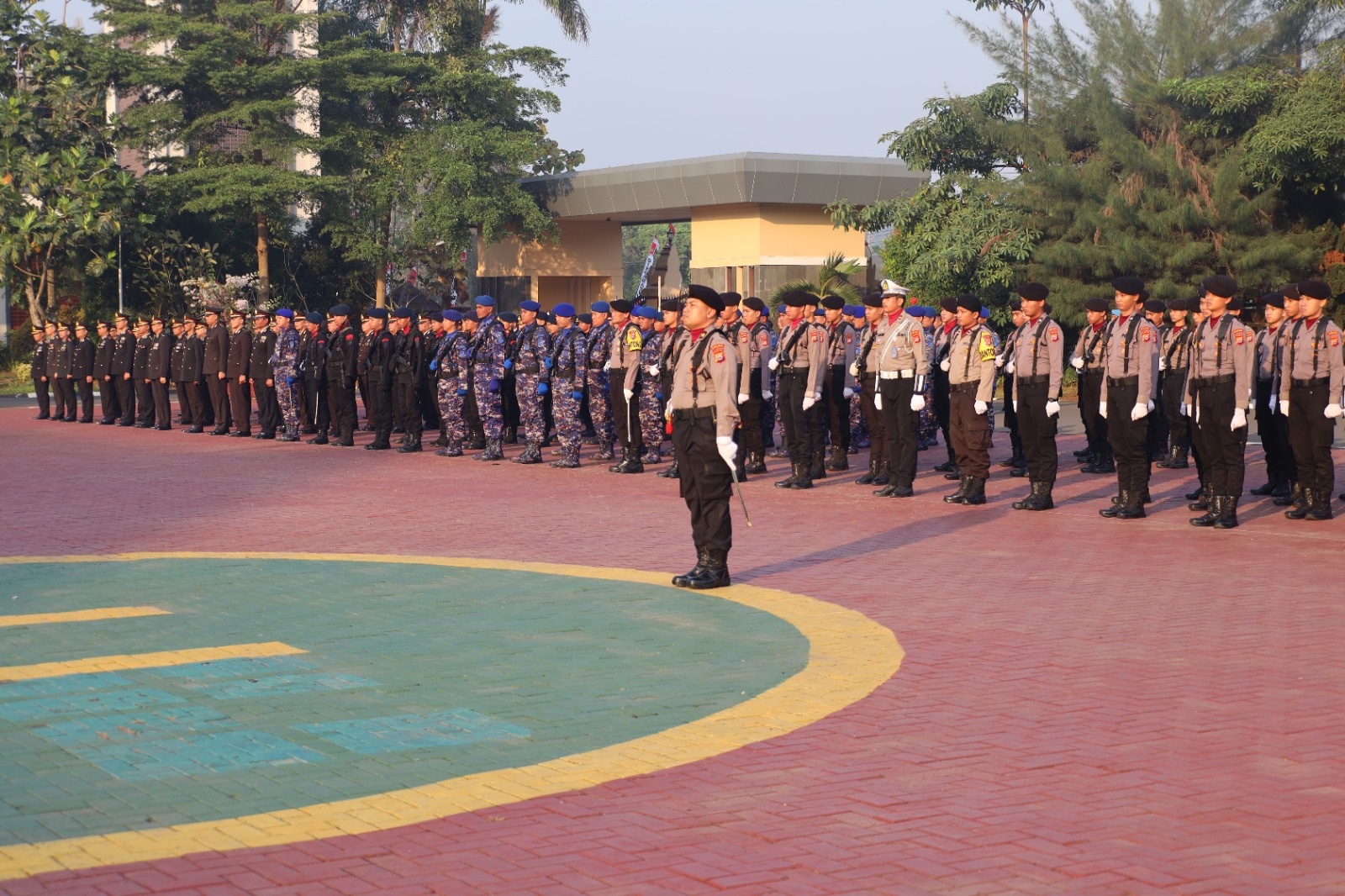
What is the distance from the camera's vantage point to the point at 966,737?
6133mm

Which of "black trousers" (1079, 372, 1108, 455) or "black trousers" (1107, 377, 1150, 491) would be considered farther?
"black trousers" (1079, 372, 1108, 455)

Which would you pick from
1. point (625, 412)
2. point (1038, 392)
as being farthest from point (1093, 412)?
point (625, 412)

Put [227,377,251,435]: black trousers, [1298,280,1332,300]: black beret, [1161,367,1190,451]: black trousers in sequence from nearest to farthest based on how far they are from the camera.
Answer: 1. [1298,280,1332,300]: black beret
2. [1161,367,1190,451]: black trousers
3. [227,377,251,435]: black trousers

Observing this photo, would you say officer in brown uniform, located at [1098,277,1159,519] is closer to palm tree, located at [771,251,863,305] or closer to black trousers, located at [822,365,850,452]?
black trousers, located at [822,365,850,452]

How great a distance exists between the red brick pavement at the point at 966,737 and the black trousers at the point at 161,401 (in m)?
12.7

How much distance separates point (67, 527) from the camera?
12969 mm

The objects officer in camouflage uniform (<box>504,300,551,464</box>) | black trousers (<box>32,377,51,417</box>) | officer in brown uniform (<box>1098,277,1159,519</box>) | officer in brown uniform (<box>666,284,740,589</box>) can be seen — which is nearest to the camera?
officer in brown uniform (<box>666,284,740,589</box>)

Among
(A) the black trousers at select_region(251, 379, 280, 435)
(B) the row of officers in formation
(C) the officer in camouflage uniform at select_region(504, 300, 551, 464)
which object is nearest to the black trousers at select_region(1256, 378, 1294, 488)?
(B) the row of officers in formation

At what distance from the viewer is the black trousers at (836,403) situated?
1759cm

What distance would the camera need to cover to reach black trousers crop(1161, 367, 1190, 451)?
1648 centimetres

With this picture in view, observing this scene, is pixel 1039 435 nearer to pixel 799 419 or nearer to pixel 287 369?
pixel 799 419

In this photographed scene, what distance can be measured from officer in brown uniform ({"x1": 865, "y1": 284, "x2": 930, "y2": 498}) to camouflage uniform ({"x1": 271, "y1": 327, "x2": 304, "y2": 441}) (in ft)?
34.9

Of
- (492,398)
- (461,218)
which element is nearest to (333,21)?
(461,218)

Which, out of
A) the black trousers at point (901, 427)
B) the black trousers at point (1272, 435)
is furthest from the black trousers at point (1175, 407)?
the black trousers at point (901, 427)
